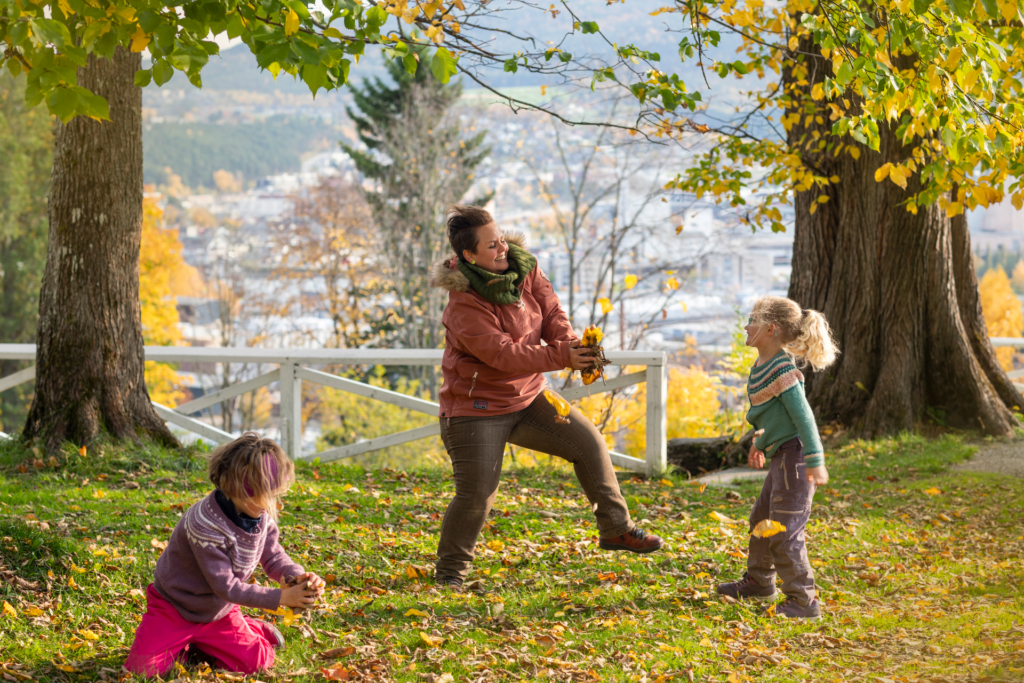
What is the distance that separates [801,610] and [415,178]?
58.1 feet

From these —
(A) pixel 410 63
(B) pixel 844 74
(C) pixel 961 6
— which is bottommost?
(A) pixel 410 63

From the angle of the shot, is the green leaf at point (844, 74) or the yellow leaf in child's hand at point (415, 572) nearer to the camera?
the green leaf at point (844, 74)

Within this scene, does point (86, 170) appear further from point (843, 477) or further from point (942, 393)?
point (942, 393)

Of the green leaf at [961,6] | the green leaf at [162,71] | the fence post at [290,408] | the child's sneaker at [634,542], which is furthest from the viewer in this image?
the fence post at [290,408]

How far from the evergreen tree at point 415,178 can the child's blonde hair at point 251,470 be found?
645 inches

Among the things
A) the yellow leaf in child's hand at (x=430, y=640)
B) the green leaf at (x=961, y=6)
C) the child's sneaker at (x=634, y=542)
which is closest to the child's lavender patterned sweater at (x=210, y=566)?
the yellow leaf in child's hand at (x=430, y=640)

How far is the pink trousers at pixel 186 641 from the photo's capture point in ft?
8.79

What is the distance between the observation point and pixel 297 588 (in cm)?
258

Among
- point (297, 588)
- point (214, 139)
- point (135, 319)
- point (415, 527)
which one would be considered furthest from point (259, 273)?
point (297, 588)

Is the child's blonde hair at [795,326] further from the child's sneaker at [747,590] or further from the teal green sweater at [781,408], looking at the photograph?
the child's sneaker at [747,590]

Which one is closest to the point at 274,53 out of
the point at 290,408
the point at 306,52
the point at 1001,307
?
the point at 306,52

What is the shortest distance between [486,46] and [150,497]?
3253mm

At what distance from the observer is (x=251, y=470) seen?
102 inches

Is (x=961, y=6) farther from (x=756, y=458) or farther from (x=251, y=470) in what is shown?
(x=251, y=470)
